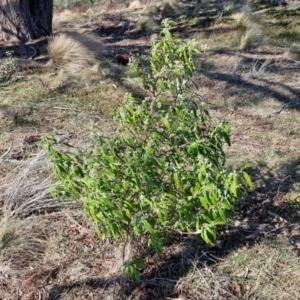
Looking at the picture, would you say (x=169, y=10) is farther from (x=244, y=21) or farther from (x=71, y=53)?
(x=71, y=53)

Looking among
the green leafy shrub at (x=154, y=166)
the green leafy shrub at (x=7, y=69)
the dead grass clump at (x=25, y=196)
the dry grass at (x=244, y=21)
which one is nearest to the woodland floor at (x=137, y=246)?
the dead grass clump at (x=25, y=196)

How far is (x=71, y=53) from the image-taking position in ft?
20.2

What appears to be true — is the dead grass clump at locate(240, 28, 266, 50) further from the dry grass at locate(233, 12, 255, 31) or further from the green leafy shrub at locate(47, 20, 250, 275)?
the green leafy shrub at locate(47, 20, 250, 275)

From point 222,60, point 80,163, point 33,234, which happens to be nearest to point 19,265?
point 33,234

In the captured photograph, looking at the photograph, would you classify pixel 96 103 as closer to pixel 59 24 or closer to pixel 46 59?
pixel 46 59

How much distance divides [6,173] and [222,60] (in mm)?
4225

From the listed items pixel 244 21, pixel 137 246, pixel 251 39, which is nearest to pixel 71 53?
pixel 251 39

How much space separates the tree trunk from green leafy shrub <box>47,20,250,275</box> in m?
5.20

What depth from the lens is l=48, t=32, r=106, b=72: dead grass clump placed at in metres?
6.07

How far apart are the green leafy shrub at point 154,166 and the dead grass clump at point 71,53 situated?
12.7 ft

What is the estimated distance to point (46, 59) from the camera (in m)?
6.41

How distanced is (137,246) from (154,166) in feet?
2.27

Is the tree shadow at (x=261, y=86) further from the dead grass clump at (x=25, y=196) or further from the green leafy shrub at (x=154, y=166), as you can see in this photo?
the dead grass clump at (x=25, y=196)

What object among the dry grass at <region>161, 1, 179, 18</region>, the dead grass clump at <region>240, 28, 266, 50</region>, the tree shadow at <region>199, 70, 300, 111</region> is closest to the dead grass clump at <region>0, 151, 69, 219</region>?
the tree shadow at <region>199, 70, 300, 111</region>
